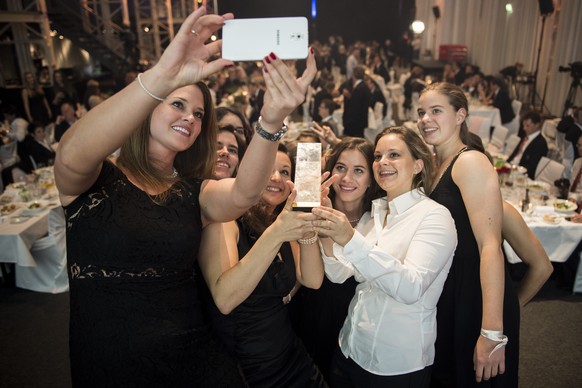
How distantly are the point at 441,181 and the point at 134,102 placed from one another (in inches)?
52.0

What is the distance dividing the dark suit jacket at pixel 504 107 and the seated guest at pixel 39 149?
7.05 m

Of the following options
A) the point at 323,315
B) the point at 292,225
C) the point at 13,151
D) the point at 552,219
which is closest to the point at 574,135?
the point at 552,219

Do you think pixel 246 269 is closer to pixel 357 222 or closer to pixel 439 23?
pixel 357 222

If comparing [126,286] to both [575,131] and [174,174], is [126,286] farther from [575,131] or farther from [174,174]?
[575,131]

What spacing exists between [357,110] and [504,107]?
287 cm

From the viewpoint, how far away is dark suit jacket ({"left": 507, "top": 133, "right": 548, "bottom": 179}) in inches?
197

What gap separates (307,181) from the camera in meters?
1.32

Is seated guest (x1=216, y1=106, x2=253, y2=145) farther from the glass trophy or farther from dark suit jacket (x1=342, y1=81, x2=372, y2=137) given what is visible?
dark suit jacket (x1=342, y1=81, x2=372, y2=137)

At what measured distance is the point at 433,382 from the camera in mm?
2090

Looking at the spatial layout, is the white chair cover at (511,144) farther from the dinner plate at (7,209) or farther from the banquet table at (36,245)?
the dinner plate at (7,209)

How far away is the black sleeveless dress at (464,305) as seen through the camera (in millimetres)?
1820

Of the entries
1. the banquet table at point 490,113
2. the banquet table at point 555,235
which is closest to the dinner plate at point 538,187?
the banquet table at point 555,235

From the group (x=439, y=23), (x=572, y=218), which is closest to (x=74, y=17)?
(x=439, y=23)

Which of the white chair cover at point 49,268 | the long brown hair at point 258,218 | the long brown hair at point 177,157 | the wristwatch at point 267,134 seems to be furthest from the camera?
the white chair cover at point 49,268
